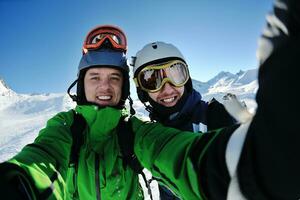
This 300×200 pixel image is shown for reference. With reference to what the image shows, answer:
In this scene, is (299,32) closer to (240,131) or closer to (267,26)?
(267,26)

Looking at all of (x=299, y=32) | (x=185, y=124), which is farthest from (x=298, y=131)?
(x=185, y=124)

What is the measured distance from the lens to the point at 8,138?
2703 cm

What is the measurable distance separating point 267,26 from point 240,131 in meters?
0.43

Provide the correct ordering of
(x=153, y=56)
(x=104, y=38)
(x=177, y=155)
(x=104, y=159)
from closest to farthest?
(x=177, y=155) < (x=104, y=159) < (x=104, y=38) < (x=153, y=56)

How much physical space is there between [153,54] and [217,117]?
1.84 metres

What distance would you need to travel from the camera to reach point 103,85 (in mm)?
3607

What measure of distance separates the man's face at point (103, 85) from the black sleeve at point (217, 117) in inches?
46.1

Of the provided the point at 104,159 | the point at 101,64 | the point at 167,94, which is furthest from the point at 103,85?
the point at 167,94

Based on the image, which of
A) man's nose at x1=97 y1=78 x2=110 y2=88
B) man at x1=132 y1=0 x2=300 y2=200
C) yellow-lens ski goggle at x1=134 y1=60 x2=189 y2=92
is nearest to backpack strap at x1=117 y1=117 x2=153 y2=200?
man's nose at x1=97 y1=78 x2=110 y2=88

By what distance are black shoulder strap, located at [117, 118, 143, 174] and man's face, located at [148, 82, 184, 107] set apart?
5.08ft

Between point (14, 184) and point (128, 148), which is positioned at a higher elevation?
point (14, 184)

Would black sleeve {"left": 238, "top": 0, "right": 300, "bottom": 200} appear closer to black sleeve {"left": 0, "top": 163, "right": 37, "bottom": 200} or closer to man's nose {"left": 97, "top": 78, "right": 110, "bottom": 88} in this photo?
black sleeve {"left": 0, "top": 163, "right": 37, "bottom": 200}

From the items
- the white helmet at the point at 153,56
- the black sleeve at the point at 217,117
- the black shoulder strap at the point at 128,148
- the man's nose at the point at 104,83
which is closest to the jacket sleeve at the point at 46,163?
the black shoulder strap at the point at 128,148

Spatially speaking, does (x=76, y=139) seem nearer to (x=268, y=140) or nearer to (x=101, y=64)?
(x=101, y=64)
